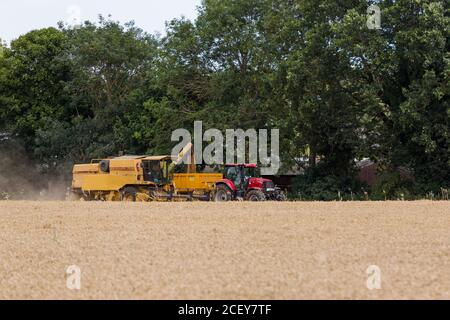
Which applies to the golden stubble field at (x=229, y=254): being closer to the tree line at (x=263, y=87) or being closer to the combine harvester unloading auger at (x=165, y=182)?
the combine harvester unloading auger at (x=165, y=182)

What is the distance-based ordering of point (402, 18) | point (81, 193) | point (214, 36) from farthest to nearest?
point (214, 36), point (81, 193), point (402, 18)

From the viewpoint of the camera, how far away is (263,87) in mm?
39031

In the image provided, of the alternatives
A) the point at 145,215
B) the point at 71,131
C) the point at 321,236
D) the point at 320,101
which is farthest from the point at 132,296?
the point at 71,131

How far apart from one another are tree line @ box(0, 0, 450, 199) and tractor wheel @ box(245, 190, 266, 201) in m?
6.16

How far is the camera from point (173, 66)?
43.6 meters

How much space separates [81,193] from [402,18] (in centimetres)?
1667

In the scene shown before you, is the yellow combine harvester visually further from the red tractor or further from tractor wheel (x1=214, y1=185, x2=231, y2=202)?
the red tractor

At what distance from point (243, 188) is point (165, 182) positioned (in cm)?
355

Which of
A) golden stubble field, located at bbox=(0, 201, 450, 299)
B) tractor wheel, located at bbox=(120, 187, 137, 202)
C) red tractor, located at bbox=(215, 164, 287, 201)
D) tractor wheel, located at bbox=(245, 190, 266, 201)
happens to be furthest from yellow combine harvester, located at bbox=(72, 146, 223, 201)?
golden stubble field, located at bbox=(0, 201, 450, 299)

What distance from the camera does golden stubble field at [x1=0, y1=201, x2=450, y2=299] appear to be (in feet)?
29.9

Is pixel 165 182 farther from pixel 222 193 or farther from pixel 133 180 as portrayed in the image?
pixel 222 193

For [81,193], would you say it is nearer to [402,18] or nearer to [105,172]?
[105,172]

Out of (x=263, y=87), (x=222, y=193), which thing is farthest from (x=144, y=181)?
(x=263, y=87)

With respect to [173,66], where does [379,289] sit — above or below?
below
